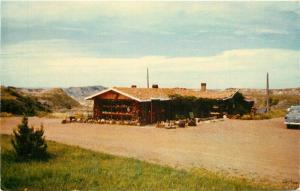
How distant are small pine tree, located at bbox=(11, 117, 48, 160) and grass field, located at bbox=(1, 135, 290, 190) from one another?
0.26 metres

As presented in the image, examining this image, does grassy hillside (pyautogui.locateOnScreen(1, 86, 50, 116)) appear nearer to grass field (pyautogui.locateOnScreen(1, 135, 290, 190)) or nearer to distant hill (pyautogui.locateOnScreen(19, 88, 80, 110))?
distant hill (pyautogui.locateOnScreen(19, 88, 80, 110))

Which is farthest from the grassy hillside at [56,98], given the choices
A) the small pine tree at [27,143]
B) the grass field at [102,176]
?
the grass field at [102,176]

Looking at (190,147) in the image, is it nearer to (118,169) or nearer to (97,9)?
(118,169)

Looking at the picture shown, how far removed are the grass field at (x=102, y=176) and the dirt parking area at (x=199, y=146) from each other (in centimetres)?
90

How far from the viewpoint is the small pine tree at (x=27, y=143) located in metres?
11.7

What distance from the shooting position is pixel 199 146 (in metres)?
14.9

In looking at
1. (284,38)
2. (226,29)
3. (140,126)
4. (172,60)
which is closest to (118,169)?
(172,60)

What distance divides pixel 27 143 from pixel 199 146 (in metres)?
6.06

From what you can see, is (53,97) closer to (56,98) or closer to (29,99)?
(56,98)

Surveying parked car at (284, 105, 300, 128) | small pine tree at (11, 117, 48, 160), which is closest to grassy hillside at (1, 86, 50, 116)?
small pine tree at (11, 117, 48, 160)

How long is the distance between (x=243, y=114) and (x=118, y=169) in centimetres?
1852

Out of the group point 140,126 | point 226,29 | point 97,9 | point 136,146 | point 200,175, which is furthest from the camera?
point 140,126

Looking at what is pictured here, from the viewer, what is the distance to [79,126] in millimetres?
17766

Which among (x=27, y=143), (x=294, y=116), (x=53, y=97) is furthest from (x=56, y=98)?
(x=294, y=116)
